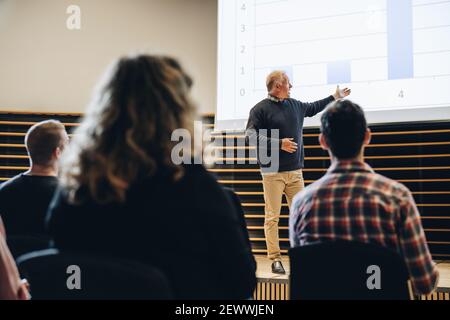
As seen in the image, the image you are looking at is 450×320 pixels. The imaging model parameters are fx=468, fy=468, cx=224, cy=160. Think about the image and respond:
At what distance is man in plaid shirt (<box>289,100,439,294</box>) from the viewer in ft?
4.74

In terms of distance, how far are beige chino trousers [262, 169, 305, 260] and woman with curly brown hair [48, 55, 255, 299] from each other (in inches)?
94.6

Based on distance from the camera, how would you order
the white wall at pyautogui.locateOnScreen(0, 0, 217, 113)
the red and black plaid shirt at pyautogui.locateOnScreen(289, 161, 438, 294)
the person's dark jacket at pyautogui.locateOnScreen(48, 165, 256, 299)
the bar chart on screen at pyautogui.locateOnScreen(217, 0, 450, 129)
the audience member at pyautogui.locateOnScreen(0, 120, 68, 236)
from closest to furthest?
the person's dark jacket at pyautogui.locateOnScreen(48, 165, 256, 299)
the red and black plaid shirt at pyautogui.locateOnScreen(289, 161, 438, 294)
the audience member at pyautogui.locateOnScreen(0, 120, 68, 236)
the bar chart on screen at pyautogui.locateOnScreen(217, 0, 450, 129)
the white wall at pyautogui.locateOnScreen(0, 0, 217, 113)

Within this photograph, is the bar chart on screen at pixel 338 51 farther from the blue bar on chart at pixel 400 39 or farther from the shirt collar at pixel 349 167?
the shirt collar at pixel 349 167

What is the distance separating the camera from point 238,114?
455cm

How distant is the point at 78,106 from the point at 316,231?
4799 millimetres

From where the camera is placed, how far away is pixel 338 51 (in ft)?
13.6

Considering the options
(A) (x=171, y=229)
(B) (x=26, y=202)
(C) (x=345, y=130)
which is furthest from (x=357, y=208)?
(B) (x=26, y=202)

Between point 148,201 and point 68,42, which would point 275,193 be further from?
point 68,42

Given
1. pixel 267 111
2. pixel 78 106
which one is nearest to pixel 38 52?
pixel 78 106

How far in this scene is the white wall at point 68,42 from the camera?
225 inches

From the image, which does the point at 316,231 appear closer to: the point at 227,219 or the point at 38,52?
the point at 227,219

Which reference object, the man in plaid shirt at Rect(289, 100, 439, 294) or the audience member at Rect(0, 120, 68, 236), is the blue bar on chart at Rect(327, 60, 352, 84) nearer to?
the man in plaid shirt at Rect(289, 100, 439, 294)

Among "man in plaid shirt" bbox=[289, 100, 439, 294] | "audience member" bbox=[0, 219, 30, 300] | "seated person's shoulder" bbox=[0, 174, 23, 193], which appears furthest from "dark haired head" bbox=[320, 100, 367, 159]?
"seated person's shoulder" bbox=[0, 174, 23, 193]

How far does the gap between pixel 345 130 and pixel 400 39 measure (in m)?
2.70
